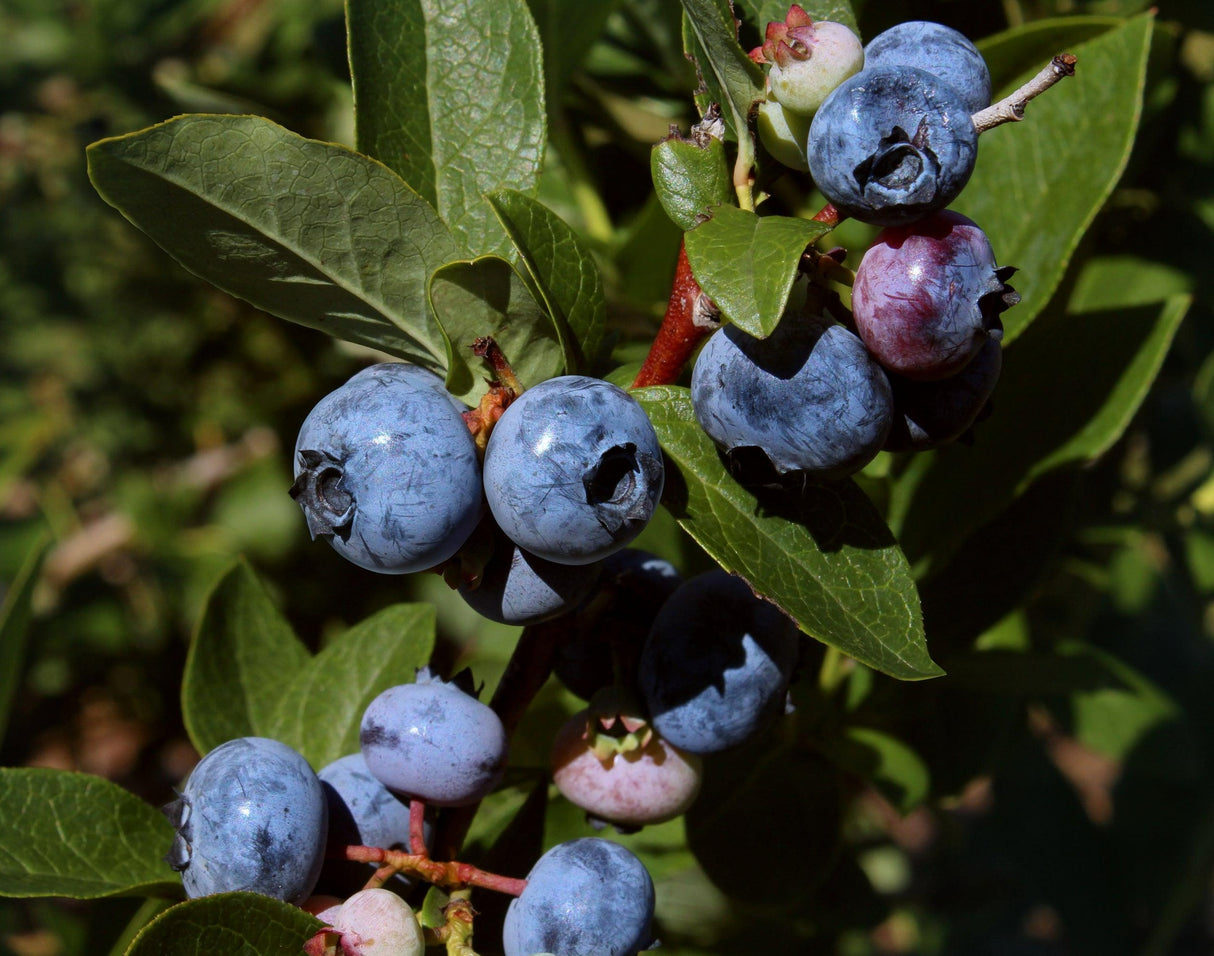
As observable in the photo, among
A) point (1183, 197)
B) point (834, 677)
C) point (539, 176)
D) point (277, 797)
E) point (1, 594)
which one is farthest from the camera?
point (1, 594)

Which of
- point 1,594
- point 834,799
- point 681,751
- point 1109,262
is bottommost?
point 1,594

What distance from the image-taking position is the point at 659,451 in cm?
86

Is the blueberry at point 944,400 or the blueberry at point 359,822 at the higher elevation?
the blueberry at point 944,400

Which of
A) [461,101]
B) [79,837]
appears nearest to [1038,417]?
[461,101]

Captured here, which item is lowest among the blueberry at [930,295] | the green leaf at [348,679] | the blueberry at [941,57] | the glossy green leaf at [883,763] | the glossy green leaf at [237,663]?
the glossy green leaf at [883,763]

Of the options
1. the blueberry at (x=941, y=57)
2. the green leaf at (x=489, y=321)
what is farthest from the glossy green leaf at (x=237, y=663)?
the blueberry at (x=941, y=57)

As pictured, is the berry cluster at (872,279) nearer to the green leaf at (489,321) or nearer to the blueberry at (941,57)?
the blueberry at (941,57)

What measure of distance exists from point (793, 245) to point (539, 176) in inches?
14.3

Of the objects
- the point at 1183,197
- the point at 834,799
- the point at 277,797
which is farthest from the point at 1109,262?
the point at 277,797

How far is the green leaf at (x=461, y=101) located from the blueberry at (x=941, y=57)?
0.34 m

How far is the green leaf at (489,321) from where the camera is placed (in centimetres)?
88

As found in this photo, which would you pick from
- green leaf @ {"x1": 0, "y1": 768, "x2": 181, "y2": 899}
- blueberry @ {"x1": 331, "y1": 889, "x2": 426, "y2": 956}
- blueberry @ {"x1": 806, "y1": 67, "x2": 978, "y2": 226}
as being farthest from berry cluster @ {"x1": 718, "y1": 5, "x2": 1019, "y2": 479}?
green leaf @ {"x1": 0, "y1": 768, "x2": 181, "y2": 899}

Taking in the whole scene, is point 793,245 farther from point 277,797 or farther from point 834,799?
point 834,799

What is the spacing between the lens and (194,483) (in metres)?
3.50
